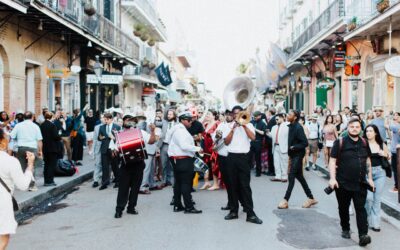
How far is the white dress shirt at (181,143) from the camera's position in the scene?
8867 millimetres

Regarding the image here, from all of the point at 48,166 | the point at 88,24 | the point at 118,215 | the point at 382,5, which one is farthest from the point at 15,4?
the point at 382,5

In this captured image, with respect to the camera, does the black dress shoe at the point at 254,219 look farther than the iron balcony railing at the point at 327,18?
No

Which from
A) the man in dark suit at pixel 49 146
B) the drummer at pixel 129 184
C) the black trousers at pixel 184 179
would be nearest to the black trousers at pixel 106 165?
the man in dark suit at pixel 49 146

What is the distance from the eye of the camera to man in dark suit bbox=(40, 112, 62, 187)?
458 inches

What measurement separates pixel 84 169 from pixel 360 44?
1239 cm

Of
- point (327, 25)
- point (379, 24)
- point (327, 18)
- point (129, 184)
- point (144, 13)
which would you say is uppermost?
point (144, 13)

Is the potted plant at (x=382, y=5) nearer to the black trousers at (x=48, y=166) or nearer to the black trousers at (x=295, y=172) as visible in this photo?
the black trousers at (x=295, y=172)

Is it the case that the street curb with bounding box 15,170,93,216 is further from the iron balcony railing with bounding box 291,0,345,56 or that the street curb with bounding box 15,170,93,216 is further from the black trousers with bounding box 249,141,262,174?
the iron balcony railing with bounding box 291,0,345,56

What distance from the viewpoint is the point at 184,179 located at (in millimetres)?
8906

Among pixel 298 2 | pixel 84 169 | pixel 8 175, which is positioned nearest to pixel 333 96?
pixel 298 2

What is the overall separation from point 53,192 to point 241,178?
494 cm

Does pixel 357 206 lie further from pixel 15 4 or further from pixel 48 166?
pixel 15 4

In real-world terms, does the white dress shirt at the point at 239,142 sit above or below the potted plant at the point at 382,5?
below

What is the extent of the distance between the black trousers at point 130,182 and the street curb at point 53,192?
1.99m
